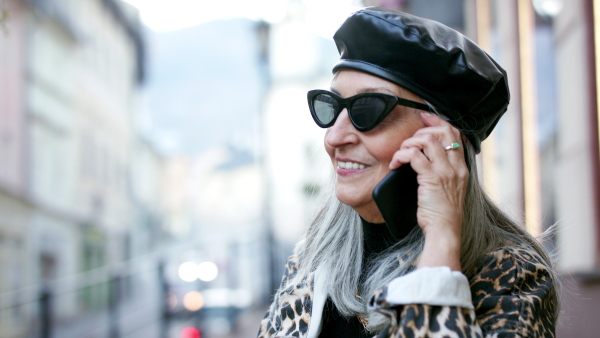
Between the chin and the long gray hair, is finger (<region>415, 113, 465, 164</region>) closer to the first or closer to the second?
the long gray hair

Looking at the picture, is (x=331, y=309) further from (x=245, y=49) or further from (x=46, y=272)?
(x=245, y=49)

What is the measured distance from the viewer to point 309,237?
Result: 239cm

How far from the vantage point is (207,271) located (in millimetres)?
15562

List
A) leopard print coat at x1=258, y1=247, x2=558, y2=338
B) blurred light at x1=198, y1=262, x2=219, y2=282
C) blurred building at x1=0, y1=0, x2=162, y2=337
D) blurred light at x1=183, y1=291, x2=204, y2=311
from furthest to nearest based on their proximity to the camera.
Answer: blurred light at x1=198, y1=262, x2=219, y2=282, blurred building at x1=0, y1=0, x2=162, y2=337, blurred light at x1=183, y1=291, x2=204, y2=311, leopard print coat at x1=258, y1=247, x2=558, y2=338

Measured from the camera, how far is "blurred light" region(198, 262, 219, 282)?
50.4ft

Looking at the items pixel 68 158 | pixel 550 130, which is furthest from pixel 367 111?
pixel 68 158

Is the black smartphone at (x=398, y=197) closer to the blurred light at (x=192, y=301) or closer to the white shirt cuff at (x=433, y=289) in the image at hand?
the white shirt cuff at (x=433, y=289)

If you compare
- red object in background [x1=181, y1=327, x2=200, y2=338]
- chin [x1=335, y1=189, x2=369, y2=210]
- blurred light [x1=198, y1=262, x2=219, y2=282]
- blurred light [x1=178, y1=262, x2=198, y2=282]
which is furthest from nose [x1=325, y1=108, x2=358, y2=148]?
blurred light [x1=198, y1=262, x2=219, y2=282]

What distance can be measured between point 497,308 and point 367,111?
662mm

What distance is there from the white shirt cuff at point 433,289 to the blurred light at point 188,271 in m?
13.5

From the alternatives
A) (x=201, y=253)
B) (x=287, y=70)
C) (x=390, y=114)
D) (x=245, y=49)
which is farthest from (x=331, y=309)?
(x=245, y=49)

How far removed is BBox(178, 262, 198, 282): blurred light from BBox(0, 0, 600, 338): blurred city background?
57 millimetres

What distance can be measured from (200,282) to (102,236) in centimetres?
1103

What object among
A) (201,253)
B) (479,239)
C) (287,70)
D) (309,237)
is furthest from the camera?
(287,70)
